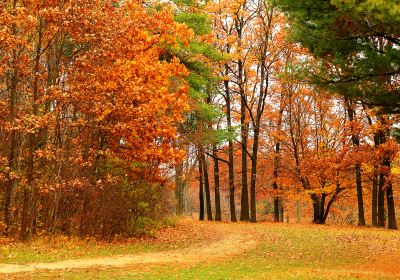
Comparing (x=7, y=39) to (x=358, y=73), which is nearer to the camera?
(x=358, y=73)

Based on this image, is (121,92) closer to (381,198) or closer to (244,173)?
(244,173)

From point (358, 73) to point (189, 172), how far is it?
25.9 meters

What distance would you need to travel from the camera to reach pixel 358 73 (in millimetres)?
11961

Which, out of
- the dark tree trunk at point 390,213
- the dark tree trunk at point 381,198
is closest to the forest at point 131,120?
the dark tree trunk at point 381,198

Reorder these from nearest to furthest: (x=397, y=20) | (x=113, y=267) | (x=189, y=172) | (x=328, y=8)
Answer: (x=397, y=20) < (x=328, y=8) < (x=113, y=267) < (x=189, y=172)

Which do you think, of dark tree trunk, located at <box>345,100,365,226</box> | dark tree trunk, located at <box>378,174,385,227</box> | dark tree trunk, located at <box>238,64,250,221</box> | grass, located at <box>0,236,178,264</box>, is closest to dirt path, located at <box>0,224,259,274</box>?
grass, located at <box>0,236,178,264</box>

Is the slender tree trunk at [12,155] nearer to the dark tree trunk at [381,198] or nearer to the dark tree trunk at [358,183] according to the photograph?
the dark tree trunk at [358,183]

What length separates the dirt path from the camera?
457 inches

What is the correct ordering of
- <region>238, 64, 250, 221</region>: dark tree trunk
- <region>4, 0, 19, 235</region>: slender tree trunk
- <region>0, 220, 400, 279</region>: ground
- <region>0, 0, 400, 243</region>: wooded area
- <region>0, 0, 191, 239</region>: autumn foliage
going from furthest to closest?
<region>238, 64, 250, 221</region>: dark tree trunk
<region>4, 0, 19, 235</region>: slender tree trunk
<region>0, 0, 191, 239</region>: autumn foliage
<region>0, 0, 400, 243</region>: wooded area
<region>0, 220, 400, 279</region>: ground

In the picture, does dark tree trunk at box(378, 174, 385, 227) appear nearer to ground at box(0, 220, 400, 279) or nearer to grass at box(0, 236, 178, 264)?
ground at box(0, 220, 400, 279)

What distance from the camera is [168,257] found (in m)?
14.1

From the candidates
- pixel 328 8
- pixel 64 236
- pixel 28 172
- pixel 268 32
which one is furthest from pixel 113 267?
pixel 268 32

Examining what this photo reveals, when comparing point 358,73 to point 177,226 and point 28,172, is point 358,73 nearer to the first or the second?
point 28,172

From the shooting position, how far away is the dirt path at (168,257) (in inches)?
457
